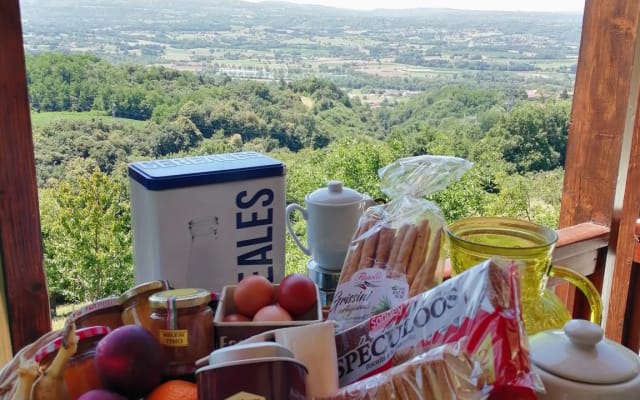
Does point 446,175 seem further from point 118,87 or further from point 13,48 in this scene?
point 118,87

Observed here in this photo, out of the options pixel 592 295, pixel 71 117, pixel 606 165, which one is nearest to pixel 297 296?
pixel 592 295

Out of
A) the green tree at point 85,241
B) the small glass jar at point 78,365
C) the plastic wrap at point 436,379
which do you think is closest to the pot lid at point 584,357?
the plastic wrap at point 436,379

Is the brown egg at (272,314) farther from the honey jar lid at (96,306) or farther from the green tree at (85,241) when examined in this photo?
the green tree at (85,241)

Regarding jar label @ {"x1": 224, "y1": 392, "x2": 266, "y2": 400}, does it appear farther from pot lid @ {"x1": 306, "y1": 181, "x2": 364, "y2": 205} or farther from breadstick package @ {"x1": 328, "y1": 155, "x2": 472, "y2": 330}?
pot lid @ {"x1": 306, "y1": 181, "x2": 364, "y2": 205}

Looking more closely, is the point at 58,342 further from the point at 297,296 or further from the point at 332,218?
the point at 332,218

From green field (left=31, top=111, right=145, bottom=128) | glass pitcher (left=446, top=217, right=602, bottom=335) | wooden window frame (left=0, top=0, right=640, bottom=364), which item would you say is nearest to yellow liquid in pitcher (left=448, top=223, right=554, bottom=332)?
glass pitcher (left=446, top=217, right=602, bottom=335)
